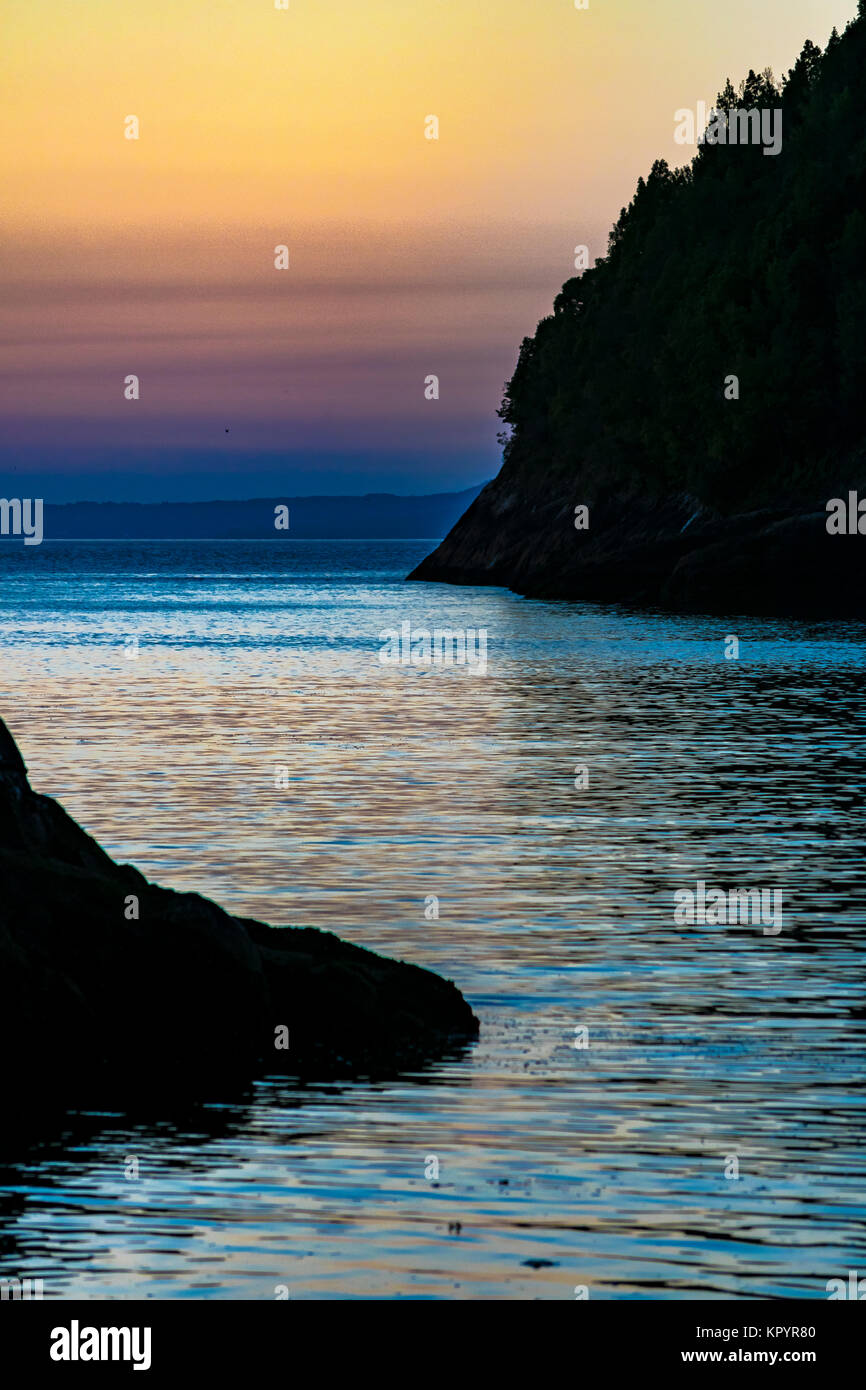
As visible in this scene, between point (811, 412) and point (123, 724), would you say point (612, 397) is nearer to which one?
point (811, 412)

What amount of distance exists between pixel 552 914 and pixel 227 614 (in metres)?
98.1

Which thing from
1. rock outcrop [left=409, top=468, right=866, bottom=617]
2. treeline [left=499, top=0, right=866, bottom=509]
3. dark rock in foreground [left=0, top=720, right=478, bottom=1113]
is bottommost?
dark rock in foreground [left=0, top=720, right=478, bottom=1113]

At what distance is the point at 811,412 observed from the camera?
103m

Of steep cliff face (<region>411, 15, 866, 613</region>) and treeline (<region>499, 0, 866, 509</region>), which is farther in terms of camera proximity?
treeline (<region>499, 0, 866, 509</region>)

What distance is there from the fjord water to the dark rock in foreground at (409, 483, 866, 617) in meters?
43.1

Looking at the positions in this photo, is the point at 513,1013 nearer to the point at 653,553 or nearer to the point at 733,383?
the point at 733,383

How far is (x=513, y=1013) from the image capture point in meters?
16.0

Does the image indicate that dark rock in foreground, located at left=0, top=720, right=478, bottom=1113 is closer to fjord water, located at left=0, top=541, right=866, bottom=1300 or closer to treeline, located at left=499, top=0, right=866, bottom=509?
fjord water, located at left=0, top=541, right=866, bottom=1300

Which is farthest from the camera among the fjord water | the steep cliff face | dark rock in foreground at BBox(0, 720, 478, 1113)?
the steep cliff face

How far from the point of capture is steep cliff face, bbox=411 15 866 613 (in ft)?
316

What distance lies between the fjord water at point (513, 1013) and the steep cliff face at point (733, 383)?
50.6 meters
